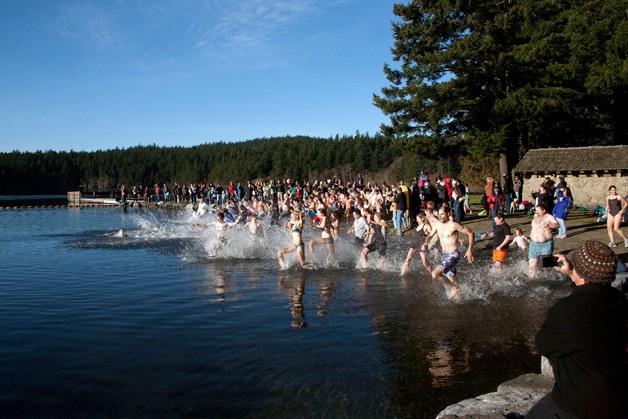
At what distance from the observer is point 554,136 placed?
105ft

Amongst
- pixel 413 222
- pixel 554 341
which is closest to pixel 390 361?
pixel 554 341

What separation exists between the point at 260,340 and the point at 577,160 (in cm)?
2337

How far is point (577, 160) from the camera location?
26.4 m

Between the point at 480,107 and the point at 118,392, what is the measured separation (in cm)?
2566

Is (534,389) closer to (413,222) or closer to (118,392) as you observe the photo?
(118,392)

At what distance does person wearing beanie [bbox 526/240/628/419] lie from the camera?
293 centimetres

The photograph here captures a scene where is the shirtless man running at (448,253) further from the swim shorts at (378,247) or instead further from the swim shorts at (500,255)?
the swim shorts at (378,247)

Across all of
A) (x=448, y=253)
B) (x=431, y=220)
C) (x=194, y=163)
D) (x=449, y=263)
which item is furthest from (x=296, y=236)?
(x=194, y=163)

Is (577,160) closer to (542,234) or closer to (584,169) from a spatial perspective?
(584,169)

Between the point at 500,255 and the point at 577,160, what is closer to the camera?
the point at 500,255

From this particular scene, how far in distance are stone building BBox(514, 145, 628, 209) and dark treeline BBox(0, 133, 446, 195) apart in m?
84.8

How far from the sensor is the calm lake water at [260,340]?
Result: 5.67m

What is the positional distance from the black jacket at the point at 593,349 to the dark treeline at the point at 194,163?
110481mm

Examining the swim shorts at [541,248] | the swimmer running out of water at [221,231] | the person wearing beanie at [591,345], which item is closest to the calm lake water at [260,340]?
the swim shorts at [541,248]
